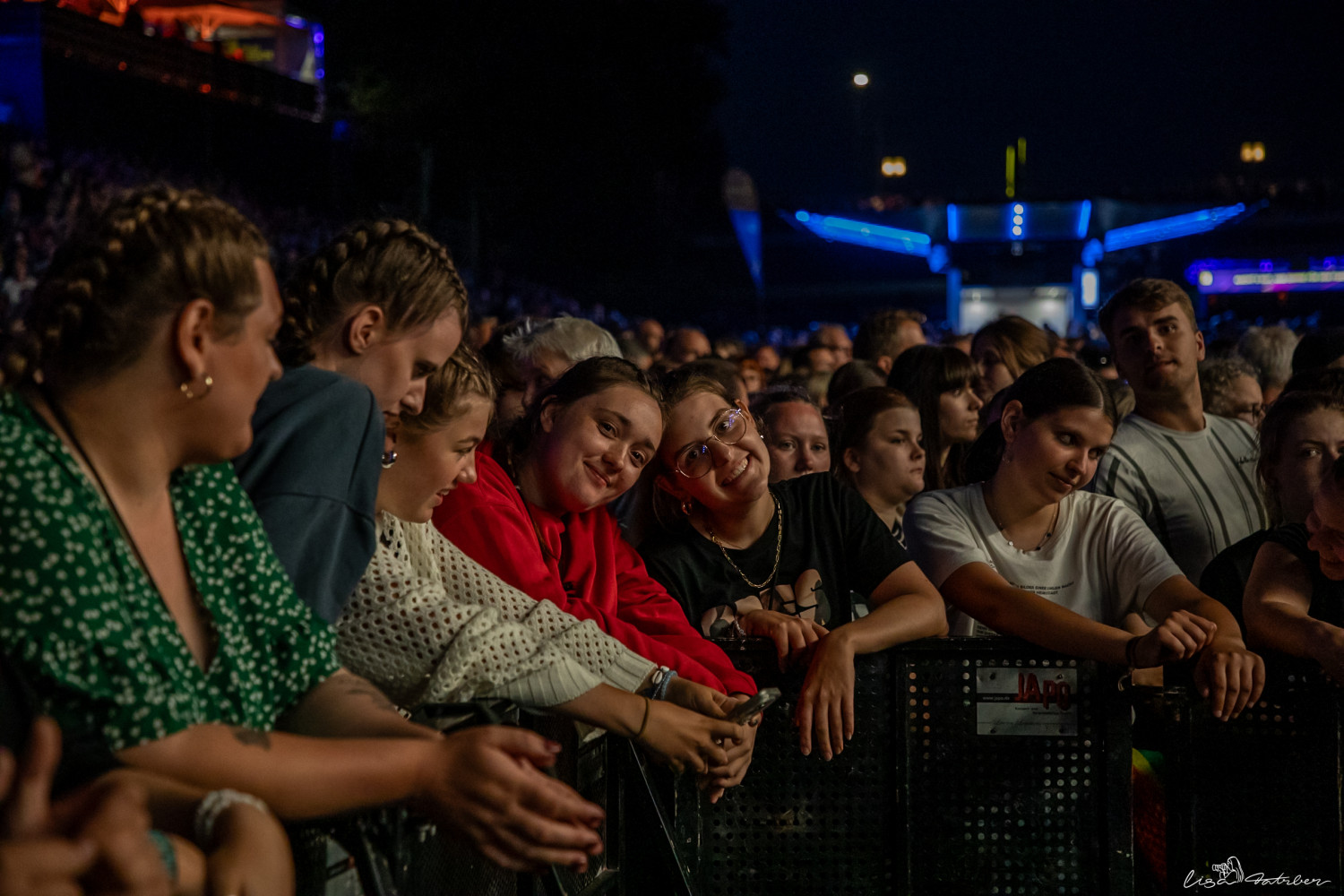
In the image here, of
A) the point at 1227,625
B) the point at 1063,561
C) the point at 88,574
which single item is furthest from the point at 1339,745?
the point at 88,574

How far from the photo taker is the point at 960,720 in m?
3.19

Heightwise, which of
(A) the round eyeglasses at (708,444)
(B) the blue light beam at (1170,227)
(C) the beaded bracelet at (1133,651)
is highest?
(B) the blue light beam at (1170,227)

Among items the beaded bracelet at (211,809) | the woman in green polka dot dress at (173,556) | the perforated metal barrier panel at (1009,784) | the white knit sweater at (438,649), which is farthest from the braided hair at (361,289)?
the perforated metal barrier panel at (1009,784)

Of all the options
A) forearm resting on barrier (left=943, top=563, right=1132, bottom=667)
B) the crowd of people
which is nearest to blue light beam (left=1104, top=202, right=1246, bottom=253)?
the crowd of people

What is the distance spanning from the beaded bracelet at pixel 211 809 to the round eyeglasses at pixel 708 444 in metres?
2.02

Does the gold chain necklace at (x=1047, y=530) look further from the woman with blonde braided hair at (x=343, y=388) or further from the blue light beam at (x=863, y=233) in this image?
the blue light beam at (x=863, y=233)

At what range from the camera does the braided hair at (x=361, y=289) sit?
8.54ft

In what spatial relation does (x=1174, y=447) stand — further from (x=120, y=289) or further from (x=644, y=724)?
(x=120, y=289)

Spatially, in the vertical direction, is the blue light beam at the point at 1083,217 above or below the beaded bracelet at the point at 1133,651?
above

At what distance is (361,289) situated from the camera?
2621 millimetres

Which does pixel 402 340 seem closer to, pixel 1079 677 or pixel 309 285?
pixel 309 285

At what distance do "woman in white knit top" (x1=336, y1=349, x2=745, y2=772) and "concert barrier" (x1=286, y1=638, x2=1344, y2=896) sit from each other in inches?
19.4

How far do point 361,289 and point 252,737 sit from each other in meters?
1.15

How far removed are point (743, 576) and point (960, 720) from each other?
2.29 ft
